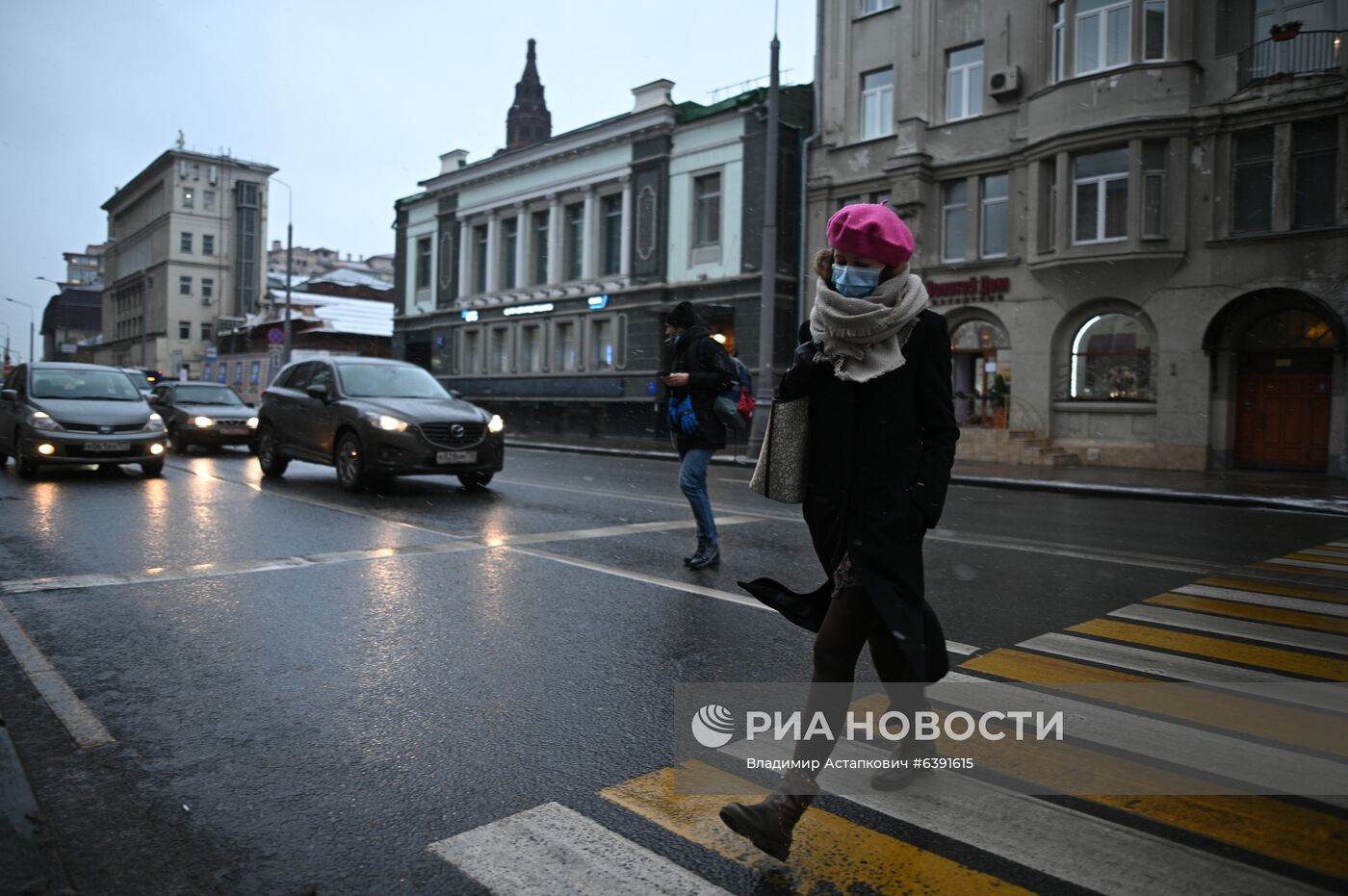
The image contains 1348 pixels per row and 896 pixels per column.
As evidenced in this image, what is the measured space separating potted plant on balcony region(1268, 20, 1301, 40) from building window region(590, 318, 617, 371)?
67.4ft

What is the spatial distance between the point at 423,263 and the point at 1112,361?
3187 cm

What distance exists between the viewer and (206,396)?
20.3 meters

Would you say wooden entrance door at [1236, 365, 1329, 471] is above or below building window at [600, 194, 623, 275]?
below

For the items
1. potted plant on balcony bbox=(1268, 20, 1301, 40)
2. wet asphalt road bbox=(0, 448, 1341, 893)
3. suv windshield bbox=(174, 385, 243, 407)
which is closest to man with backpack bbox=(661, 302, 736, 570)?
wet asphalt road bbox=(0, 448, 1341, 893)

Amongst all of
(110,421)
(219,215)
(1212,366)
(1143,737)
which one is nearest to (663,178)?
(1212,366)

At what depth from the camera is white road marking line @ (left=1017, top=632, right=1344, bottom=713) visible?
4.21 meters

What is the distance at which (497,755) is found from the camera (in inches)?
138

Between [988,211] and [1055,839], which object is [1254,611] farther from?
[988,211]

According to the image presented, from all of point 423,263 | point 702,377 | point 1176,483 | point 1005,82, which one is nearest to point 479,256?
point 423,263

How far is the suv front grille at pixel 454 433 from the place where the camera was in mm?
11789

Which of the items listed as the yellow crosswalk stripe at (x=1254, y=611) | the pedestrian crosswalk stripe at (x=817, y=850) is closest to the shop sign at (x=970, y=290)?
the yellow crosswalk stripe at (x=1254, y=611)

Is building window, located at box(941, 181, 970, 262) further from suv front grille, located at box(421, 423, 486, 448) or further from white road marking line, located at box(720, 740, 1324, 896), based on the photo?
white road marking line, located at box(720, 740, 1324, 896)

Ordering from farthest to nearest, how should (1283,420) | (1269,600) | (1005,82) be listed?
1. (1005,82)
2. (1283,420)
3. (1269,600)

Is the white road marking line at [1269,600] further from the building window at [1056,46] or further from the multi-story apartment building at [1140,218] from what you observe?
the building window at [1056,46]
